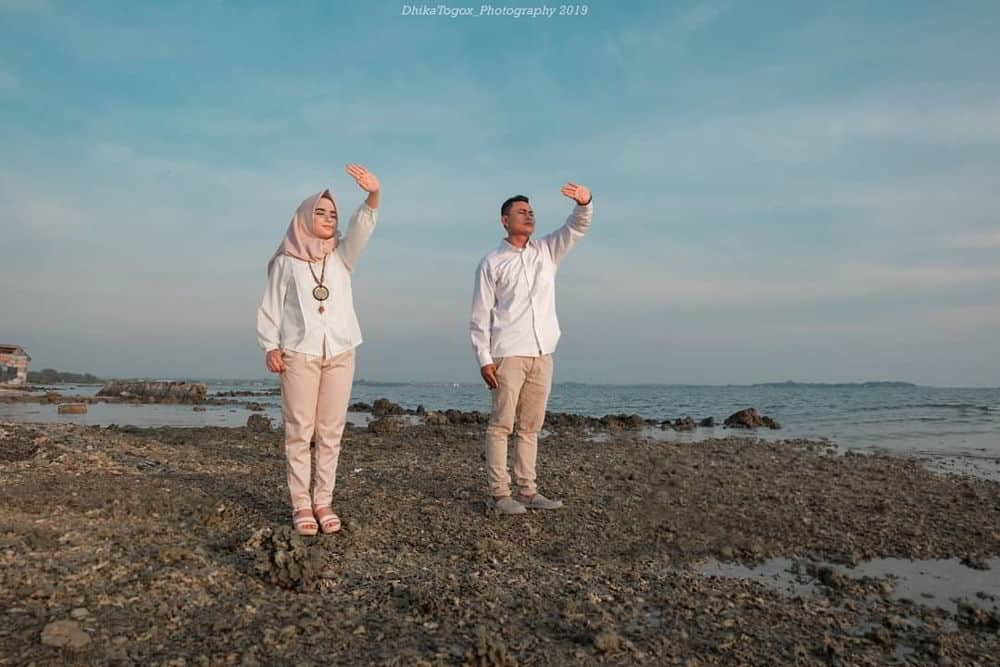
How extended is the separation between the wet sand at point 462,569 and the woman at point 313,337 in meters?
0.43

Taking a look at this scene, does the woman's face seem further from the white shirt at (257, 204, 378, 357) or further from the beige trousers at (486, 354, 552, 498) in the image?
the beige trousers at (486, 354, 552, 498)

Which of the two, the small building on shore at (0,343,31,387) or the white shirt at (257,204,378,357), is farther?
the small building on shore at (0,343,31,387)

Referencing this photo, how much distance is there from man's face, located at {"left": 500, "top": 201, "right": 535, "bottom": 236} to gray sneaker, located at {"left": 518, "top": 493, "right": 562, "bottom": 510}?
7.27ft

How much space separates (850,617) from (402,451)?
7.12 meters

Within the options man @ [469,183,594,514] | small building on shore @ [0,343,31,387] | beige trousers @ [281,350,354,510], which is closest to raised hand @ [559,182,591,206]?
man @ [469,183,594,514]

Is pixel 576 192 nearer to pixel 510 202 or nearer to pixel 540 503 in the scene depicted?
pixel 510 202

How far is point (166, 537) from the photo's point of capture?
3.91 m

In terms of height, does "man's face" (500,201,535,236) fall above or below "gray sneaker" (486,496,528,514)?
above

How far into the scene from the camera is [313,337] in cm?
423

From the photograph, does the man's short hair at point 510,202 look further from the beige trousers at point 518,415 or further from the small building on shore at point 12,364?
the small building on shore at point 12,364

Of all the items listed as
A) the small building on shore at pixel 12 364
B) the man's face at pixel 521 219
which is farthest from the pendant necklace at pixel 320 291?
the small building on shore at pixel 12 364

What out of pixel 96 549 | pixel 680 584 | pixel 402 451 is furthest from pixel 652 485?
pixel 96 549

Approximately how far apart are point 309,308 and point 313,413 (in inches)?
28.8

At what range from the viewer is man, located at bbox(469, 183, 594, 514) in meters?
5.03
